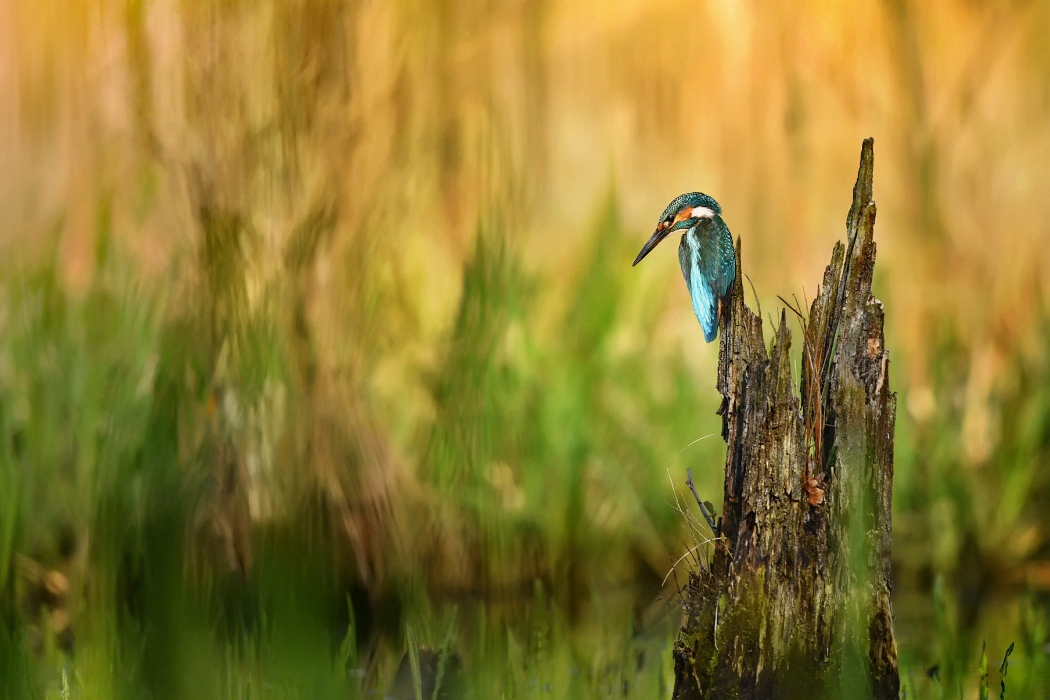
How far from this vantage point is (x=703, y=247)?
7.06 feet

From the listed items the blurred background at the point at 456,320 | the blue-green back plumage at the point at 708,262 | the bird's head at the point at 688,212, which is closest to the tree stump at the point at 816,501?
the blurred background at the point at 456,320

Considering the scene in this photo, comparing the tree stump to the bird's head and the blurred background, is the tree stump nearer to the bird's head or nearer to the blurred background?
the blurred background

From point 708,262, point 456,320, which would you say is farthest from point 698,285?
point 456,320

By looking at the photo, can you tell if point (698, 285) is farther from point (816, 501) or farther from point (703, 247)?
point (816, 501)

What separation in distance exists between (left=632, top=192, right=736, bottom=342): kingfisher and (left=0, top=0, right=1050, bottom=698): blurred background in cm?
42

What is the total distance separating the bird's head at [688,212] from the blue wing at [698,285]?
2 centimetres

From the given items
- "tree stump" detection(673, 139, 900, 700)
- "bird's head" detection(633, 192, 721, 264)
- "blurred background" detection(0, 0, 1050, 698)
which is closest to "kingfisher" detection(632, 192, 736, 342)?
"bird's head" detection(633, 192, 721, 264)

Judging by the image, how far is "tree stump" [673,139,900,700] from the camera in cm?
176

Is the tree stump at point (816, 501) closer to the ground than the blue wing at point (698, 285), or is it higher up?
closer to the ground

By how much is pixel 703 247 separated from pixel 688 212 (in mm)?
75

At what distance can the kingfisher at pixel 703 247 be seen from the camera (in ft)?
6.89

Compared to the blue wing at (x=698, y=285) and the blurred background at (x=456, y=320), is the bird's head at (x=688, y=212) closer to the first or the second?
the blue wing at (x=698, y=285)

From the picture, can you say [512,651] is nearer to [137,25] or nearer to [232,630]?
[232,630]

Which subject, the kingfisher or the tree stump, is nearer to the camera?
the tree stump
